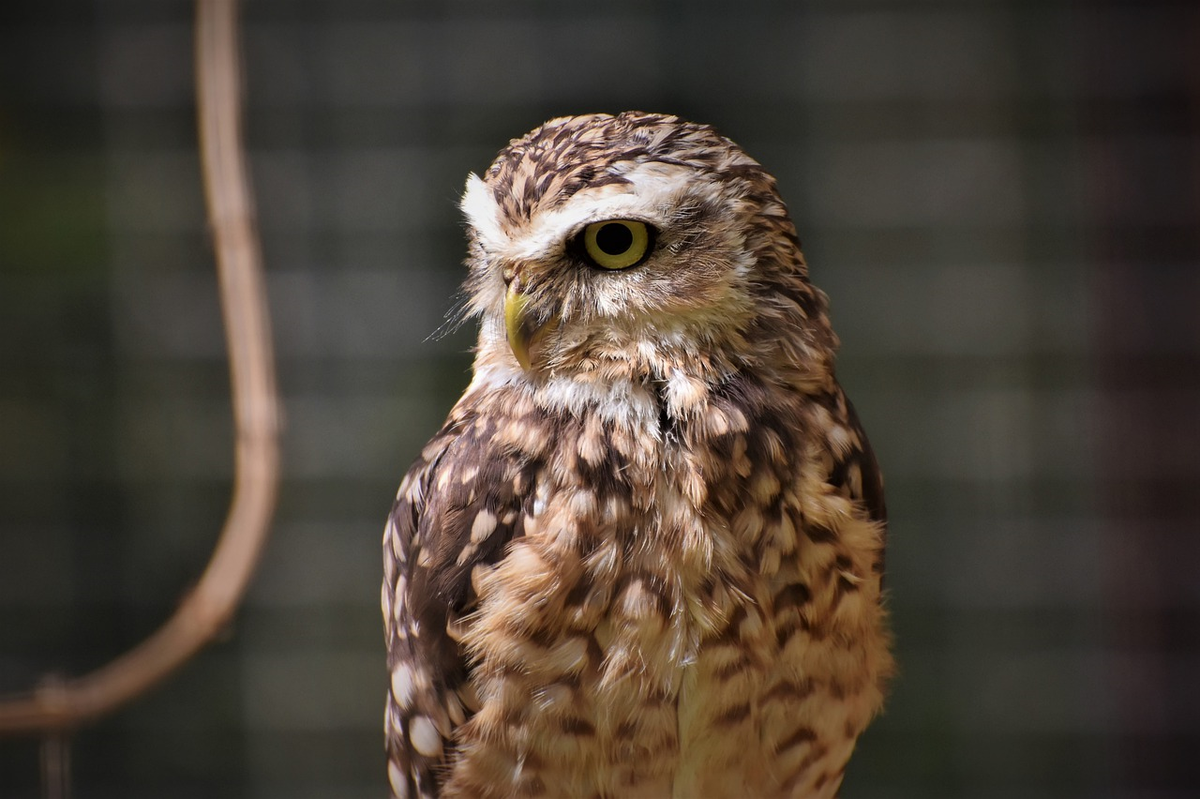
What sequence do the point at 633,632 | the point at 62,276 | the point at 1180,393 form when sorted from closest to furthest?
1. the point at 633,632
2. the point at 1180,393
3. the point at 62,276

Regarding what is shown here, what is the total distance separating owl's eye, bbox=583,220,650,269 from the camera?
1.05m

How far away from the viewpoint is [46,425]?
2.87 meters

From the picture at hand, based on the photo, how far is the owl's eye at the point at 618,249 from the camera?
3.44ft

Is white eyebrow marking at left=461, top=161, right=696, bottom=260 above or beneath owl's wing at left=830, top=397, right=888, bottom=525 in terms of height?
above

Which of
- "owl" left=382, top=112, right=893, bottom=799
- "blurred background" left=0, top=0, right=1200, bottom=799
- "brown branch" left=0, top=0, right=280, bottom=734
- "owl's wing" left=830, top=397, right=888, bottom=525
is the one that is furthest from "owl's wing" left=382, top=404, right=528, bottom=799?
"blurred background" left=0, top=0, right=1200, bottom=799

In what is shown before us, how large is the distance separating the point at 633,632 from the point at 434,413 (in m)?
1.90

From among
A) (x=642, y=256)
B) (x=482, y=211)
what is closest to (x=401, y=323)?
(x=482, y=211)

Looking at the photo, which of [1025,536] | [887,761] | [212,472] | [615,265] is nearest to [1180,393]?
[1025,536]

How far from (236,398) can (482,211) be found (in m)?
0.27

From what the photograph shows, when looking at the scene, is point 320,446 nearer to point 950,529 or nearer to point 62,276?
point 62,276

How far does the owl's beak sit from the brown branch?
205 mm

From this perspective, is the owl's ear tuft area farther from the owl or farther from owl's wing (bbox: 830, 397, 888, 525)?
owl's wing (bbox: 830, 397, 888, 525)

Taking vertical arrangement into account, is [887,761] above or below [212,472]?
below

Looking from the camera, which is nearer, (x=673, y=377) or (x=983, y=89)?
(x=673, y=377)
